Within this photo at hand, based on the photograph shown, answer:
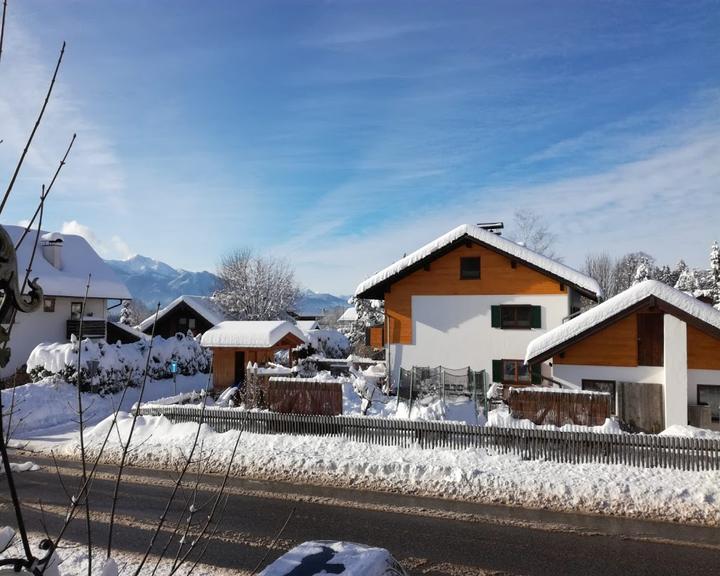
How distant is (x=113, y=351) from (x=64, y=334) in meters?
8.16

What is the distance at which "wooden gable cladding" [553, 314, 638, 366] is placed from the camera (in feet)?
58.9

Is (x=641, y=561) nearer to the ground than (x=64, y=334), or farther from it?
nearer to the ground

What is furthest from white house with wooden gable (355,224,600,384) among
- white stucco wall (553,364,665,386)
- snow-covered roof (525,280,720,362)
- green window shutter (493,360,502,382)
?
snow-covered roof (525,280,720,362)

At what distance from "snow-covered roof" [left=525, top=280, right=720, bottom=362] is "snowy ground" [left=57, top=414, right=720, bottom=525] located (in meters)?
5.39

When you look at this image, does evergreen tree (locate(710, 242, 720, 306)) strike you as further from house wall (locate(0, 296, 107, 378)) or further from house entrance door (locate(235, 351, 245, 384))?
house wall (locate(0, 296, 107, 378))

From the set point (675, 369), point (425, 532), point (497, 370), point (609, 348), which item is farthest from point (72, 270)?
point (675, 369)

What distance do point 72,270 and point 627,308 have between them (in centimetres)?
3272

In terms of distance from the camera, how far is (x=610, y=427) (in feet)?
50.0

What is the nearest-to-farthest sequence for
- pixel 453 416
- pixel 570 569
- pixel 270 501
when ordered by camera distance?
pixel 570 569, pixel 270 501, pixel 453 416

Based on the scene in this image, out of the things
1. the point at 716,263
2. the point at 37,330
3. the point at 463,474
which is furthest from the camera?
the point at 716,263

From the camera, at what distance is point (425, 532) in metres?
10.6

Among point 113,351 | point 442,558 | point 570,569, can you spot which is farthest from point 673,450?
point 113,351

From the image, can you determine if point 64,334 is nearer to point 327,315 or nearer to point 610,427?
point 610,427

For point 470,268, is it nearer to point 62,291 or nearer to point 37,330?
point 62,291
